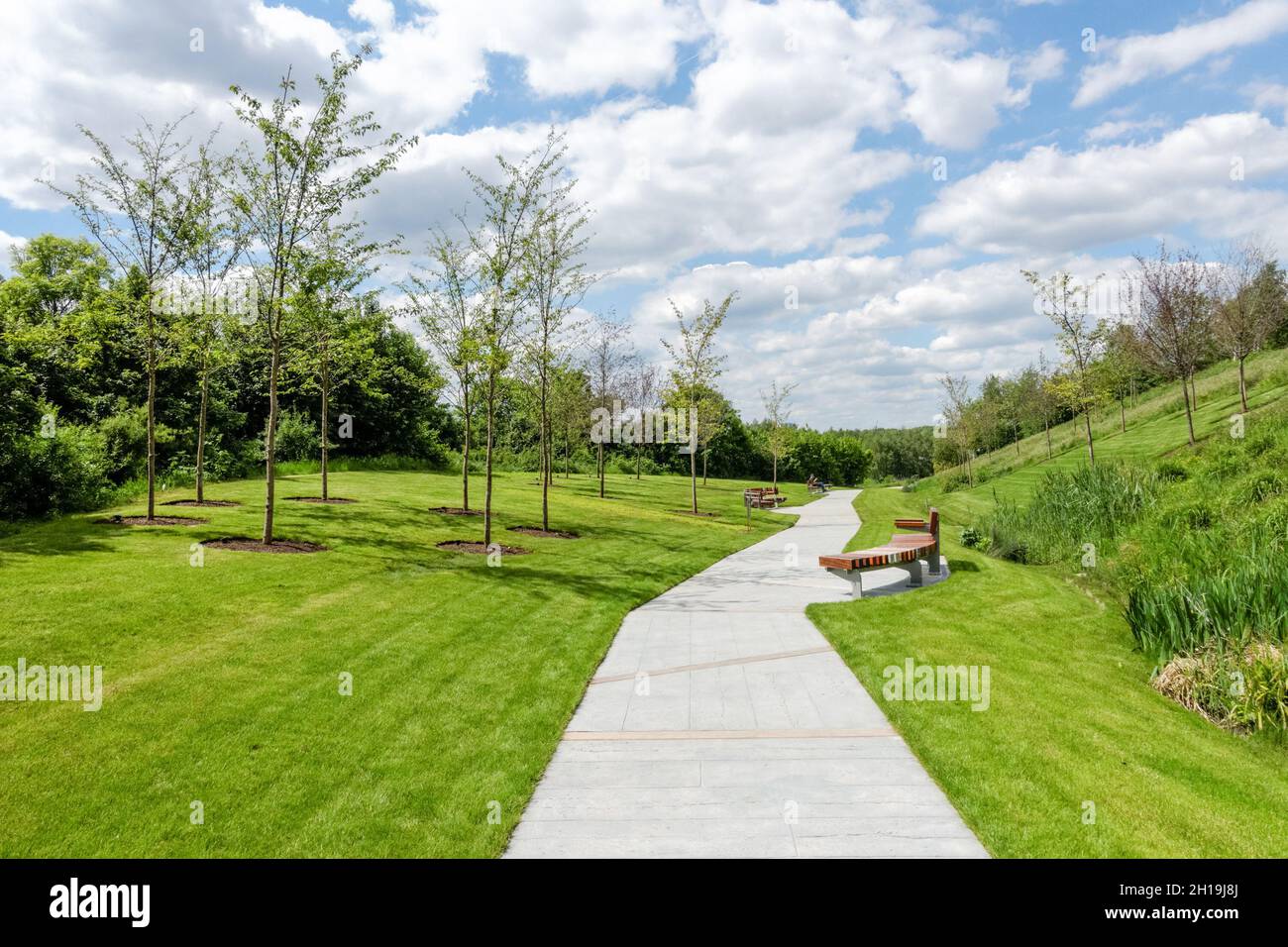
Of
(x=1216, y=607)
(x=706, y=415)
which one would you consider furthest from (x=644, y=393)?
(x=1216, y=607)

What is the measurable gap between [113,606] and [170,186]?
34.2 feet

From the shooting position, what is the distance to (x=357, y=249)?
13.3 metres

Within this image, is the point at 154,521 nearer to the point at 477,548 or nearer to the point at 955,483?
the point at 477,548

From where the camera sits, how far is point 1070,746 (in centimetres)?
536

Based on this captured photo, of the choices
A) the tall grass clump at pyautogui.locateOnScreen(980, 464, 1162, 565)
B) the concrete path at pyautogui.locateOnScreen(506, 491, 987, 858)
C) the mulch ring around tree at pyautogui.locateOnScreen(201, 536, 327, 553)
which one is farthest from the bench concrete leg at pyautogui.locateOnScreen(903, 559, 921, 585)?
the mulch ring around tree at pyautogui.locateOnScreen(201, 536, 327, 553)

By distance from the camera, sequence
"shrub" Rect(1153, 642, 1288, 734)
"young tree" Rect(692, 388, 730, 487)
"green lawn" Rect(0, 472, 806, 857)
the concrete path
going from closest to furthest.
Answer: the concrete path → "green lawn" Rect(0, 472, 806, 857) → "shrub" Rect(1153, 642, 1288, 734) → "young tree" Rect(692, 388, 730, 487)

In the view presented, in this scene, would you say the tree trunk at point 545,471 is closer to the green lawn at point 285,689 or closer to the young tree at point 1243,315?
the green lawn at point 285,689

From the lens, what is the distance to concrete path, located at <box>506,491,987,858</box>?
13.6 ft

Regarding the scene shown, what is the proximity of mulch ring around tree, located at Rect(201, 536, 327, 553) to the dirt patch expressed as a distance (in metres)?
5.86

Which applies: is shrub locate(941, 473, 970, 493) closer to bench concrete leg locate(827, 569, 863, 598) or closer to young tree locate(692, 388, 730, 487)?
young tree locate(692, 388, 730, 487)

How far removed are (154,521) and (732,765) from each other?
12617 millimetres

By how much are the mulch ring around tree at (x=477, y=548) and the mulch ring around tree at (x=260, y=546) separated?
2.37 meters

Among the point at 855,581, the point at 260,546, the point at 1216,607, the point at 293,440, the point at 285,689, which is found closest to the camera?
the point at 285,689

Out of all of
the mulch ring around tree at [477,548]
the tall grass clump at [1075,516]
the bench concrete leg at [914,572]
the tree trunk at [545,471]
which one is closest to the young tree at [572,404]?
the tree trunk at [545,471]
